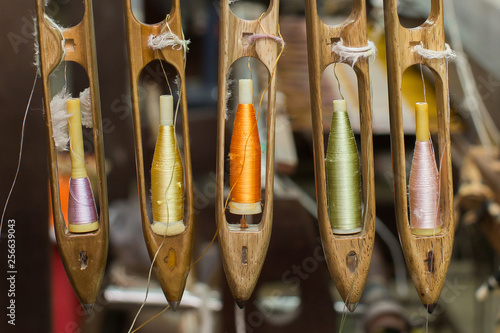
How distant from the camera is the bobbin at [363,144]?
72 centimetres

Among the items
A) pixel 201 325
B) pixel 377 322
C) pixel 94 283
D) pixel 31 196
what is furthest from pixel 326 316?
pixel 31 196

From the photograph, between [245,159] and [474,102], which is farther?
[474,102]

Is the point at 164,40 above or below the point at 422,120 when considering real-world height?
above

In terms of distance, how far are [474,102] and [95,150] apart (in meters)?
0.75

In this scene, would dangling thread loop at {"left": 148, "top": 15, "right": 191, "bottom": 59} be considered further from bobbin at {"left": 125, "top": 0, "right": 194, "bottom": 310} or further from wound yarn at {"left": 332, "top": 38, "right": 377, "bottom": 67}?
wound yarn at {"left": 332, "top": 38, "right": 377, "bottom": 67}

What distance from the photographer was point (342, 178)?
0.76m

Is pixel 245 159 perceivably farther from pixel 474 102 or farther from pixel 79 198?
pixel 474 102

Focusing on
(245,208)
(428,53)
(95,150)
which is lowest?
(245,208)

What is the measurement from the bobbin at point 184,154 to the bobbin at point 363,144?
19 cm

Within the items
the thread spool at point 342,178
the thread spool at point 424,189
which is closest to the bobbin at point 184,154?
the thread spool at point 342,178

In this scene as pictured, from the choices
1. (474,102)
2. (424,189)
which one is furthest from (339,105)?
(474,102)

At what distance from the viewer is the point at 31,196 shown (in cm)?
97

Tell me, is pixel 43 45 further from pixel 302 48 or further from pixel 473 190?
pixel 473 190

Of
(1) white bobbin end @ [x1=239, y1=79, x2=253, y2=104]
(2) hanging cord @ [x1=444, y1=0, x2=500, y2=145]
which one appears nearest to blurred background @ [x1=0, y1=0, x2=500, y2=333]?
(2) hanging cord @ [x1=444, y1=0, x2=500, y2=145]
